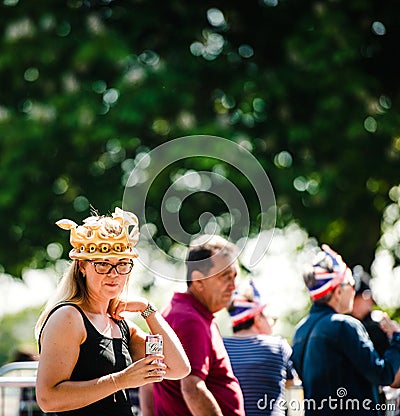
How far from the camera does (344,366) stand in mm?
6203

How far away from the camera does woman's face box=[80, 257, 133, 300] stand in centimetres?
455

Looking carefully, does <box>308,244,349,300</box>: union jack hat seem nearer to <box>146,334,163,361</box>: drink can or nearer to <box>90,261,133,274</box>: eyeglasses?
<box>90,261,133,274</box>: eyeglasses

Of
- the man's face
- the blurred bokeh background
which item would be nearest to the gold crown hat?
the man's face

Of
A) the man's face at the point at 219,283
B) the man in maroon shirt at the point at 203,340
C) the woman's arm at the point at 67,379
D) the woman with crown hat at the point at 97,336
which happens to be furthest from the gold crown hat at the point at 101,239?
the man's face at the point at 219,283

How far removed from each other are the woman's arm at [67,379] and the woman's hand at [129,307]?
39 cm

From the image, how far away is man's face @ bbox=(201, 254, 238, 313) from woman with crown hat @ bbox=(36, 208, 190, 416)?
1.04 meters

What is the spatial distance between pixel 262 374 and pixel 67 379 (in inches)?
92.0

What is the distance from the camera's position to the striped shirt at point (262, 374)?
6.41m

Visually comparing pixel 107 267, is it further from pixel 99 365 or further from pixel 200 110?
pixel 200 110

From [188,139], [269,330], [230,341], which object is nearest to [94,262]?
[230,341]

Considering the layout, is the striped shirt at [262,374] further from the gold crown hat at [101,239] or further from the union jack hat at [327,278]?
the gold crown hat at [101,239]

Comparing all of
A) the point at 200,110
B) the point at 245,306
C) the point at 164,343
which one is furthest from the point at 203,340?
the point at 200,110

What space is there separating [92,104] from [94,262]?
7380mm

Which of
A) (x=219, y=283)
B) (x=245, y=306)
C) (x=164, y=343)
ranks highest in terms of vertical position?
(x=164, y=343)
